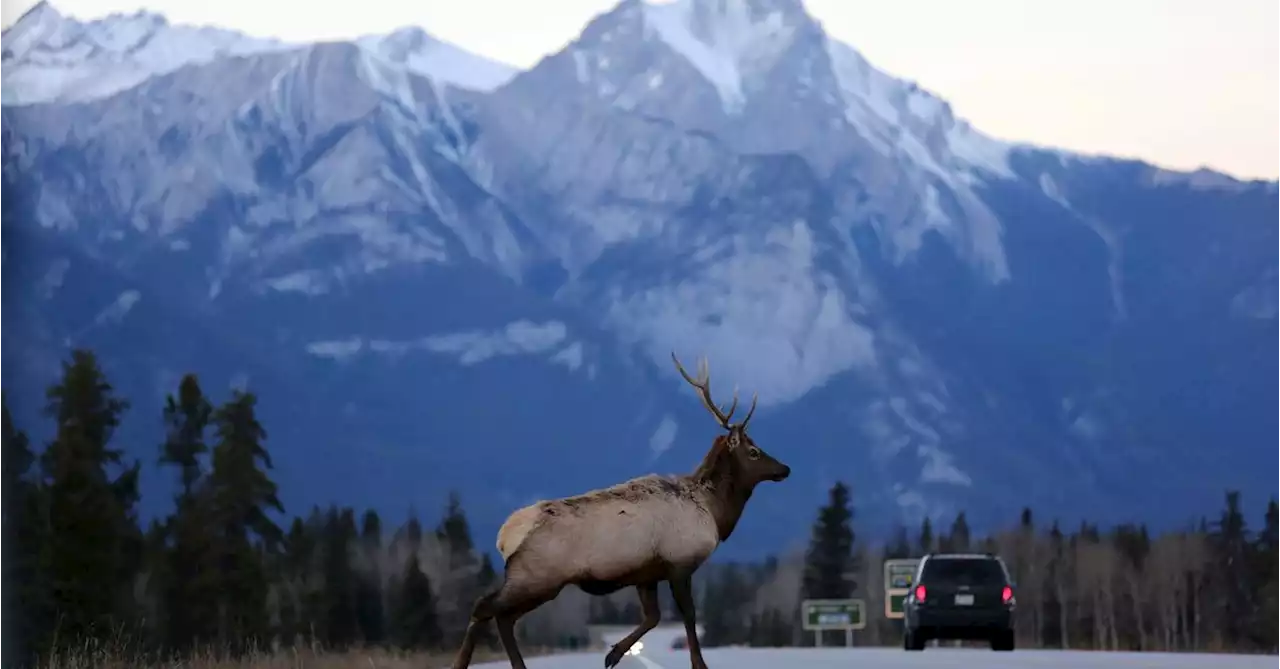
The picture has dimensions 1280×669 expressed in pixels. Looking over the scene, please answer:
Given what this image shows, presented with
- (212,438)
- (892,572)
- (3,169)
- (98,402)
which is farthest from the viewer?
(212,438)

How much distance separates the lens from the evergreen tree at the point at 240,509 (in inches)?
3275

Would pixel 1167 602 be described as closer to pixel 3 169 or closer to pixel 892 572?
pixel 892 572

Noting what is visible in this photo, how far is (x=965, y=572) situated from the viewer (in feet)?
120

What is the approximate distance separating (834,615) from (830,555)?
25.9 m

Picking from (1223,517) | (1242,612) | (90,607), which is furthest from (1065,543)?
Result: (90,607)

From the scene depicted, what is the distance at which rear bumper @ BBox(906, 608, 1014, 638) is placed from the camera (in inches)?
1421

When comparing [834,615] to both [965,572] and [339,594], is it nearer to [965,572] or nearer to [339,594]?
[339,594]

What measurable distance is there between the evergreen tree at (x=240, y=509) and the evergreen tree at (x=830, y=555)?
161 feet

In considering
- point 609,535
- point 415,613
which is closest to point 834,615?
point 415,613

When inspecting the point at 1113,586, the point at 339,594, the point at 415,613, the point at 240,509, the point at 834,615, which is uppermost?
the point at 1113,586

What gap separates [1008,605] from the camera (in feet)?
119

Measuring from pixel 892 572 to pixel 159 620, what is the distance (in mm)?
26665

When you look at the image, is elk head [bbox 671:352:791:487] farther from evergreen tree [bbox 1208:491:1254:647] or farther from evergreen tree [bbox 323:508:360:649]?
evergreen tree [bbox 1208:491:1254:647]

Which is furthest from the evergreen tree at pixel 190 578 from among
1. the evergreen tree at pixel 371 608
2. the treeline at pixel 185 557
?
the evergreen tree at pixel 371 608
